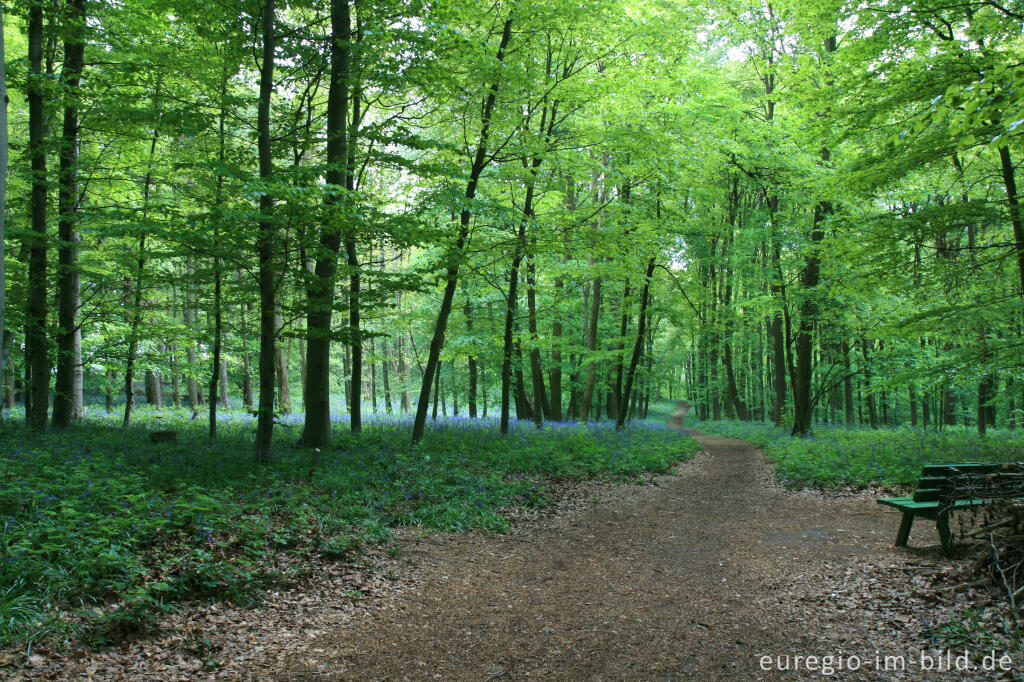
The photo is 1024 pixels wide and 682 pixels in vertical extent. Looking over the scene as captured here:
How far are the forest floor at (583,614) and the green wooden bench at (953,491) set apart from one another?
0.35m

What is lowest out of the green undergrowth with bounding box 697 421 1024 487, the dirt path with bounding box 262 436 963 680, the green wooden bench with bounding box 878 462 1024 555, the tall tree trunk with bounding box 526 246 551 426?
the dirt path with bounding box 262 436 963 680

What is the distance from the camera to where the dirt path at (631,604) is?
3.87 meters

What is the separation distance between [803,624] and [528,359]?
17229mm

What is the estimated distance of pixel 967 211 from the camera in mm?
8352

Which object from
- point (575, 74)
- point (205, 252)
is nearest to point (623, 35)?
point (575, 74)

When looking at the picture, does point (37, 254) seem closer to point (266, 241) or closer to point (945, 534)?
point (266, 241)

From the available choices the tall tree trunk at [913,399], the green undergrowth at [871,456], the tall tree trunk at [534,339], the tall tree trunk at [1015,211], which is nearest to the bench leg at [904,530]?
the green undergrowth at [871,456]

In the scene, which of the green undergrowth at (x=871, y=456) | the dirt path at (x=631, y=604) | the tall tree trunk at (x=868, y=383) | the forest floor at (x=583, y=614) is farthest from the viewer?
the tall tree trunk at (x=868, y=383)

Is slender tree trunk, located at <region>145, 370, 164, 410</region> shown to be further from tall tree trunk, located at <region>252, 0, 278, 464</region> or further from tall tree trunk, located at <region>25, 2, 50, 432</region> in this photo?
tall tree trunk, located at <region>252, 0, 278, 464</region>

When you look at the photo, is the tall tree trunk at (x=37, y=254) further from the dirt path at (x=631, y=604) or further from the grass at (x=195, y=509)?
the dirt path at (x=631, y=604)

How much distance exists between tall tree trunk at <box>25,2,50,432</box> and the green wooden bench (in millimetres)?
12689

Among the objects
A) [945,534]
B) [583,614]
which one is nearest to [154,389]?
[583,614]

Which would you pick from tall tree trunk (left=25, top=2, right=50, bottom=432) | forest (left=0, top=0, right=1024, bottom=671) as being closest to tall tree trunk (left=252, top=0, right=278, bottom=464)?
forest (left=0, top=0, right=1024, bottom=671)

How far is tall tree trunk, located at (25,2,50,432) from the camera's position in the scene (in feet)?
29.3
